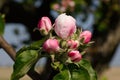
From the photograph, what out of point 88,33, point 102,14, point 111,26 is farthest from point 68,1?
point 88,33

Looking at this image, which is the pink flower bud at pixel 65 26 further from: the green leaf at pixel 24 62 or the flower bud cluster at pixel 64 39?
the green leaf at pixel 24 62

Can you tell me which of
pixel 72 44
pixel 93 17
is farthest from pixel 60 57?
pixel 93 17

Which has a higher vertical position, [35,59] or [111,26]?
[35,59]

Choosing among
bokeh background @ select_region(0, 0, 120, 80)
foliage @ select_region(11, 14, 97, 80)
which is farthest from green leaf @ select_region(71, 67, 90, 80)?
bokeh background @ select_region(0, 0, 120, 80)

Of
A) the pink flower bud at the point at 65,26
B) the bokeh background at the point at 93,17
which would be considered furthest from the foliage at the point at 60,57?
the bokeh background at the point at 93,17

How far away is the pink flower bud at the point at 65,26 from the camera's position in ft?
5.42

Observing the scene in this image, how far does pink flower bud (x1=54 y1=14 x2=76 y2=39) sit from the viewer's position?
1.65 m

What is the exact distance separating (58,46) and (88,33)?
0.18 meters

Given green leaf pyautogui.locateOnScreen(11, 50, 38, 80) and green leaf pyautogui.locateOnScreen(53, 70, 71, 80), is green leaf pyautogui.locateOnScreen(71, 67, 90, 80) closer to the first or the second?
green leaf pyautogui.locateOnScreen(53, 70, 71, 80)

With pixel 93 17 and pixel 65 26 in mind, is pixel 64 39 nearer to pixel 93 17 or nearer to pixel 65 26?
pixel 65 26

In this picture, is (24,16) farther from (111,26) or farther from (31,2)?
(111,26)

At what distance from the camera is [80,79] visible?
163cm

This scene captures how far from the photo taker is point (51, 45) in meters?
1.56

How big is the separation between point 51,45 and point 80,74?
16 cm
